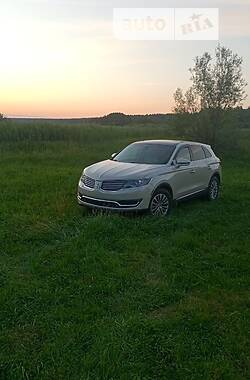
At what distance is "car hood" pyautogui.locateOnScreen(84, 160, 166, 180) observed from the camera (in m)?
7.50

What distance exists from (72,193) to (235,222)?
4051 millimetres

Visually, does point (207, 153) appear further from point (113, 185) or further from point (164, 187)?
point (113, 185)

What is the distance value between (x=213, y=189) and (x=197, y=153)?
42.6 inches

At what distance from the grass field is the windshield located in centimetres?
121

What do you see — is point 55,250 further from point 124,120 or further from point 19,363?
point 124,120

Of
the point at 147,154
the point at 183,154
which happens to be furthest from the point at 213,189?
the point at 147,154

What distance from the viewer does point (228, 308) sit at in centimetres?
418

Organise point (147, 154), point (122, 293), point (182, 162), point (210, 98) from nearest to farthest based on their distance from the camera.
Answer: point (122, 293), point (182, 162), point (147, 154), point (210, 98)

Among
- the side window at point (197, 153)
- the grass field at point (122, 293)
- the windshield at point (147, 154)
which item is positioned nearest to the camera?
the grass field at point (122, 293)

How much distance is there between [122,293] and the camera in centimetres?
447

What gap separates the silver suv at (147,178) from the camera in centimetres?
737

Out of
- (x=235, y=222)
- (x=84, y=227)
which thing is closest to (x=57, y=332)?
(x=84, y=227)

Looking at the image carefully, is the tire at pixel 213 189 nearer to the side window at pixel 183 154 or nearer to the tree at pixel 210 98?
the side window at pixel 183 154

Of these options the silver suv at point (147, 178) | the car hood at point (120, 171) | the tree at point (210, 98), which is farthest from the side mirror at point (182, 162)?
the tree at point (210, 98)
